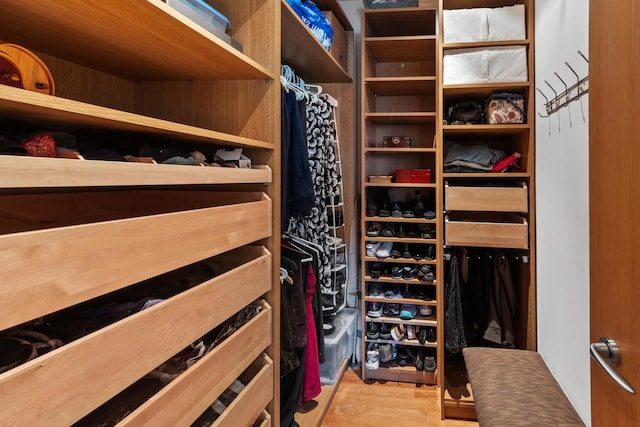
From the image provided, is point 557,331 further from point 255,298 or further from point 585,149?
point 255,298

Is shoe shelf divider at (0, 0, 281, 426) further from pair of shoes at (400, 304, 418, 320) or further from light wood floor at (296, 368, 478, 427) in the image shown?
pair of shoes at (400, 304, 418, 320)

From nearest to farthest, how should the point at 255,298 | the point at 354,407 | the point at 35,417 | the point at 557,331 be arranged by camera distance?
1. the point at 35,417
2. the point at 255,298
3. the point at 557,331
4. the point at 354,407

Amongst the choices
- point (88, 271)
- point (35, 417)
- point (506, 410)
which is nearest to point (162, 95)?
point (88, 271)

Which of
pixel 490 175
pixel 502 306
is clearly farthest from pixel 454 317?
pixel 490 175

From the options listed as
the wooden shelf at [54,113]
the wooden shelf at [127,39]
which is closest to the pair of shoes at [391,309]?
the wooden shelf at [127,39]

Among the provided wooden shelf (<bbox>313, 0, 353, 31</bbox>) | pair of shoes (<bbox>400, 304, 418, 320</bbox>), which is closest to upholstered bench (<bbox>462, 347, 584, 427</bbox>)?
pair of shoes (<bbox>400, 304, 418, 320</bbox>)

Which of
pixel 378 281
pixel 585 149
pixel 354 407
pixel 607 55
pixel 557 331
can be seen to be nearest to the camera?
pixel 607 55

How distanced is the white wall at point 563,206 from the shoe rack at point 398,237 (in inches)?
26.1

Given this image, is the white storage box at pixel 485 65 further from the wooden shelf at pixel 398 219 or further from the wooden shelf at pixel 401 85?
the wooden shelf at pixel 398 219

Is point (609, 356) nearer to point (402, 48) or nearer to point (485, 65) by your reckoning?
point (485, 65)

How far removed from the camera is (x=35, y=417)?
63 cm

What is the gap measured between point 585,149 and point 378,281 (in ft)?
5.14

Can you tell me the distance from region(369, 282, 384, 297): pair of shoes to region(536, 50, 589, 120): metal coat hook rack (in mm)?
1458

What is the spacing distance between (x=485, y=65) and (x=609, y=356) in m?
1.84
